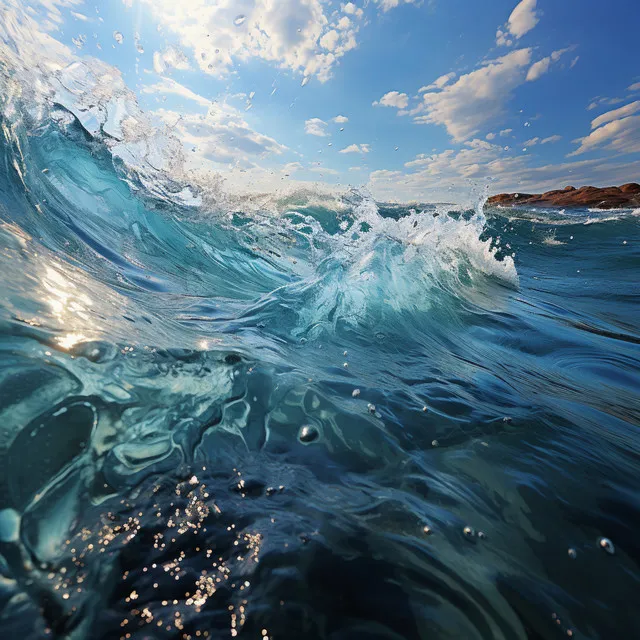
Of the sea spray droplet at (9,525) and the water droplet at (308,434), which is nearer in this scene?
the sea spray droplet at (9,525)

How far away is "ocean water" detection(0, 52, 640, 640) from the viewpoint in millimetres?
854

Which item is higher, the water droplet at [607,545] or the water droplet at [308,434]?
the water droplet at [308,434]

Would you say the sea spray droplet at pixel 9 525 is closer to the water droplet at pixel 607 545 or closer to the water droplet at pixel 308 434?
the water droplet at pixel 308 434

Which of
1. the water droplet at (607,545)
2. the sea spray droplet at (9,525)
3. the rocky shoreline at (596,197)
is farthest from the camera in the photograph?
the rocky shoreline at (596,197)

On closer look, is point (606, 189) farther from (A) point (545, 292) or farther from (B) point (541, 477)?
(B) point (541, 477)

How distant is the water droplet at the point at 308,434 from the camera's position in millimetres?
1611

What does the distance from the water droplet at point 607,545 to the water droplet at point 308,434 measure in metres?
1.09

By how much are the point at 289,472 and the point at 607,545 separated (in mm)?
1121

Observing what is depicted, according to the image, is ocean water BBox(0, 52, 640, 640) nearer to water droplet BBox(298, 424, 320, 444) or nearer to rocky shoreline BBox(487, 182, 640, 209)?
water droplet BBox(298, 424, 320, 444)

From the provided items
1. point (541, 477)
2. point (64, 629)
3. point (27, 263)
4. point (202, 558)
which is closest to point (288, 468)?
point (202, 558)

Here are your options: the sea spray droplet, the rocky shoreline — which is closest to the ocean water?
the sea spray droplet

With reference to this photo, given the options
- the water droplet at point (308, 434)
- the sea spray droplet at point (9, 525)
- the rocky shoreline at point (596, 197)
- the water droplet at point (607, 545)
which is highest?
the rocky shoreline at point (596, 197)

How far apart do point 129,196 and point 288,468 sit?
7.26 meters

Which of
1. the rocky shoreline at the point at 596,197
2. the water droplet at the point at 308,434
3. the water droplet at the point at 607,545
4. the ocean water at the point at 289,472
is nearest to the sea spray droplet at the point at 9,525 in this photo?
the ocean water at the point at 289,472
